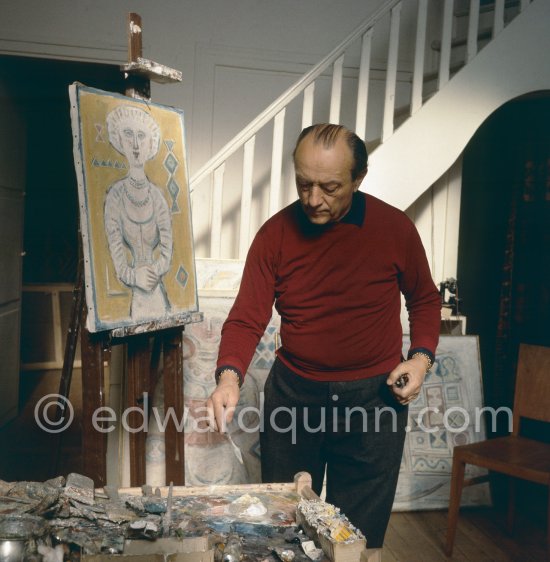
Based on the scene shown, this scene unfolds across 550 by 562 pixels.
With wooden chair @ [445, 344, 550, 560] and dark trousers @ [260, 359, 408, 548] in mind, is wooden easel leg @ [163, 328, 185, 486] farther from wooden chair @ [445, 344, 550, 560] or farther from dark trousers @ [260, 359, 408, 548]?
wooden chair @ [445, 344, 550, 560]

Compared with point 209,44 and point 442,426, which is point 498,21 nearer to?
point 209,44

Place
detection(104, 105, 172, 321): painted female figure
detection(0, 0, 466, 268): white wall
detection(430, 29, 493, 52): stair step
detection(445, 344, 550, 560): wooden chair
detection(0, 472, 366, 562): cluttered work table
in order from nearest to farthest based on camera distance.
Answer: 1. detection(0, 472, 366, 562): cluttered work table
2. detection(104, 105, 172, 321): painted female figure
3. detection(445, 344, 550, 560): wooden chair
4. detection(0, 0, 466, 268): white wall
5. detection(430, 29, 493, 52): stair step

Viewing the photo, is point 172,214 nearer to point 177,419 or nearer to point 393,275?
point 177,419

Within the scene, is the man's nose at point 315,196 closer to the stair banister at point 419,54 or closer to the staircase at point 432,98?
the staircase at point 432,98

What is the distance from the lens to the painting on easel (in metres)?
2.01

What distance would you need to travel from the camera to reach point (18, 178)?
170 inches

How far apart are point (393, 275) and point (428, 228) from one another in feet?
6.54

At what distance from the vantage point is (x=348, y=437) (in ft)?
6.26

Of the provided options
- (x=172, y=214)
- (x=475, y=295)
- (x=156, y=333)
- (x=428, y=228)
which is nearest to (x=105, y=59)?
(x=172, y=214)

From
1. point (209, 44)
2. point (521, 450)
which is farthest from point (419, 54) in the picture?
point (521, 450)

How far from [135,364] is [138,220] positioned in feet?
1.83

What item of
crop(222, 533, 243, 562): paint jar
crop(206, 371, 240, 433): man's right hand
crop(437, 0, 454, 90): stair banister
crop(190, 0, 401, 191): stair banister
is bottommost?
crop(222, 533, 243, 562): paint jar

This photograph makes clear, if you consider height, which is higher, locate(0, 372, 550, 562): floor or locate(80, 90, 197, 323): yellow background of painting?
locate(80, 90, 197, 323): yellow background of painting

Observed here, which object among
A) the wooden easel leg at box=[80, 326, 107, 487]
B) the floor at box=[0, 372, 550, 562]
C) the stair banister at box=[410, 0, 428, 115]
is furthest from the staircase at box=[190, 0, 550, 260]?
the floor at box=[0, 372, 550, 562]
